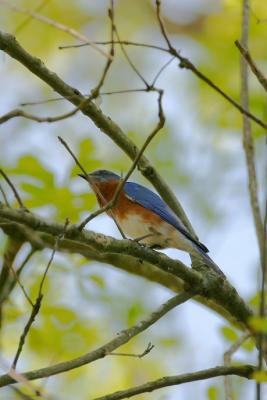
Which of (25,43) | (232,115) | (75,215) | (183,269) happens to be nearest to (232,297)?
(183,269)

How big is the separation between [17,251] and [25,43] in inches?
243

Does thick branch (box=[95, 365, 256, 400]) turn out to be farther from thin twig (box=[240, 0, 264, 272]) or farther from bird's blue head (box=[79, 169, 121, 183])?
bird's blue head (box=[79, 169, 121, 183])

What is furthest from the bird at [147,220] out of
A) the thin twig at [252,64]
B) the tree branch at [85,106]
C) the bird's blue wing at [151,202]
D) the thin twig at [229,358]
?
the thin twig at [252,64]

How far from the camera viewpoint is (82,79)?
13164mm

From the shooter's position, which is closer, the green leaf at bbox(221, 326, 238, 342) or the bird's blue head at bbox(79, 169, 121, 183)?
the green leaf at bbox(221, 326, 238, 342)

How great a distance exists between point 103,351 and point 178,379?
0.48 meters

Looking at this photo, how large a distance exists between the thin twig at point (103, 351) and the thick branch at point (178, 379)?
0.79 ft

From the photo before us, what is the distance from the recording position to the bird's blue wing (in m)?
7.05

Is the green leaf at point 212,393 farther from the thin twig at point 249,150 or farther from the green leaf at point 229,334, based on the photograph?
the thin twig at point 249,150

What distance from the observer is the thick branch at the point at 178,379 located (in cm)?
439

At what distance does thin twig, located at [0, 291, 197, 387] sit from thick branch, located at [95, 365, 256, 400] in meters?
0.24

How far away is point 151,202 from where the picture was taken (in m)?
7.55

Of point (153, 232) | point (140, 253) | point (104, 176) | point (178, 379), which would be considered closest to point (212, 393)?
point (178, 379)

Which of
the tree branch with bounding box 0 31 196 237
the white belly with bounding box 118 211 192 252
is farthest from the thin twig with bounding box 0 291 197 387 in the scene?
the white belly with bounding box 118 211 192 252
